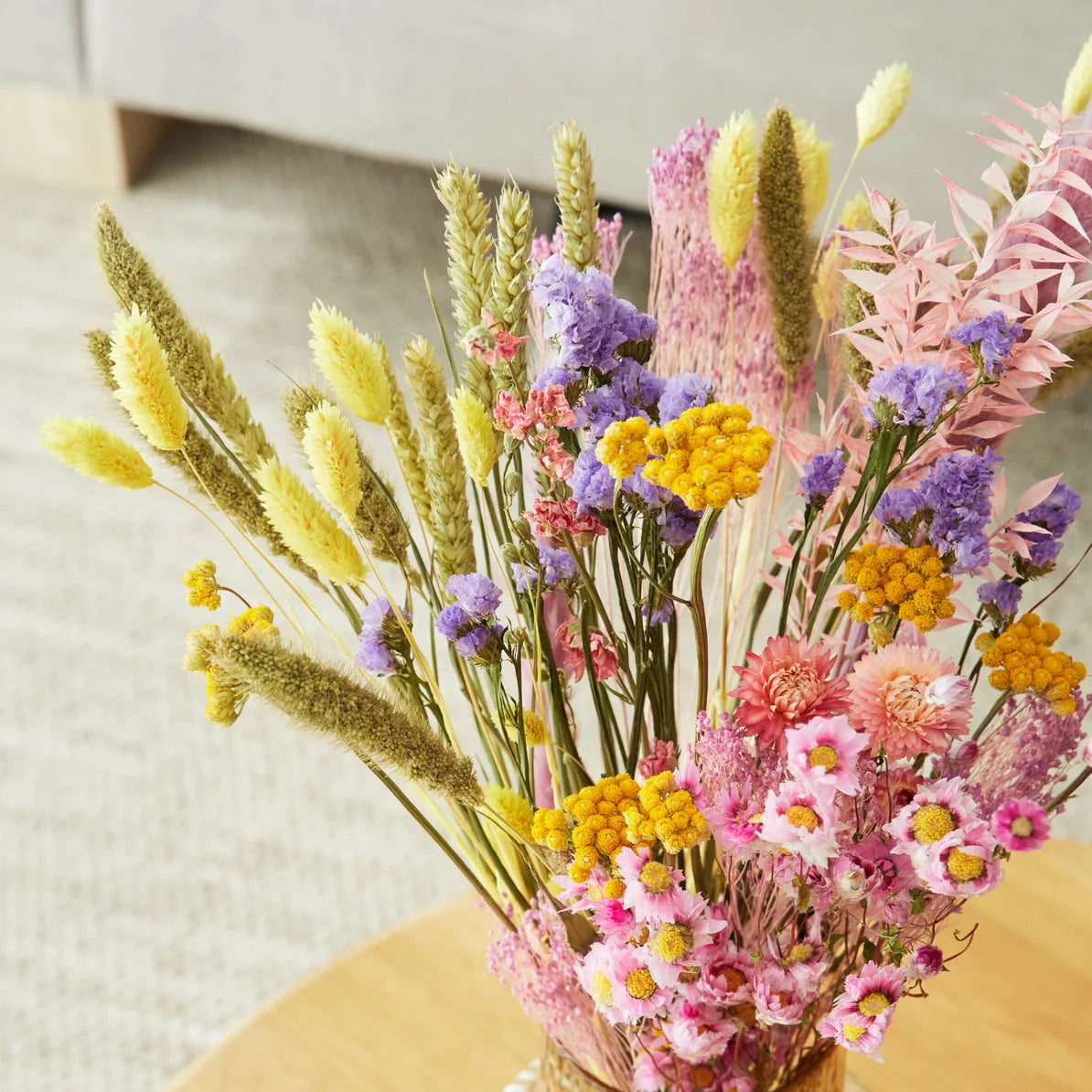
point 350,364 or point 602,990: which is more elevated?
point 350,364

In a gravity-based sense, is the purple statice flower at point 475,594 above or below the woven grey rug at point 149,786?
above

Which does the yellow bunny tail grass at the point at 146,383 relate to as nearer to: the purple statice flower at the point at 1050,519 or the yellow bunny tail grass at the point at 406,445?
the yellow bunny tail grass at the point at 406,445

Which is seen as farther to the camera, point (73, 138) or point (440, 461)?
point (73, 138)

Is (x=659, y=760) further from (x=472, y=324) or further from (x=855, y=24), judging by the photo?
(x=855, y=24)

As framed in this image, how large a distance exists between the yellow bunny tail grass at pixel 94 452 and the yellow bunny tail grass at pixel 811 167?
28 cm

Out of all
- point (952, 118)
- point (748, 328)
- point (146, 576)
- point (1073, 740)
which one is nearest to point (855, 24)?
point (952, 118)

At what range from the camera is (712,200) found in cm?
50

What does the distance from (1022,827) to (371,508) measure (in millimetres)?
243

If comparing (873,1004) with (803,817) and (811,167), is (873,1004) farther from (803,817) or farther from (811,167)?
(811,167)

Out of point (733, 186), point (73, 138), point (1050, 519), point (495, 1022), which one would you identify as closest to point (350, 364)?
point (733, 186)

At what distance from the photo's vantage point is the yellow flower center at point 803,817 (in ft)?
1.39

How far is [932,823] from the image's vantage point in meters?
0.44

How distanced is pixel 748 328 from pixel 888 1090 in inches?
18.2

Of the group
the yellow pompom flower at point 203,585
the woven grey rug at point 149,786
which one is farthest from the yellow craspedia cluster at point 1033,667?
the woven grey rug at point 149,786
